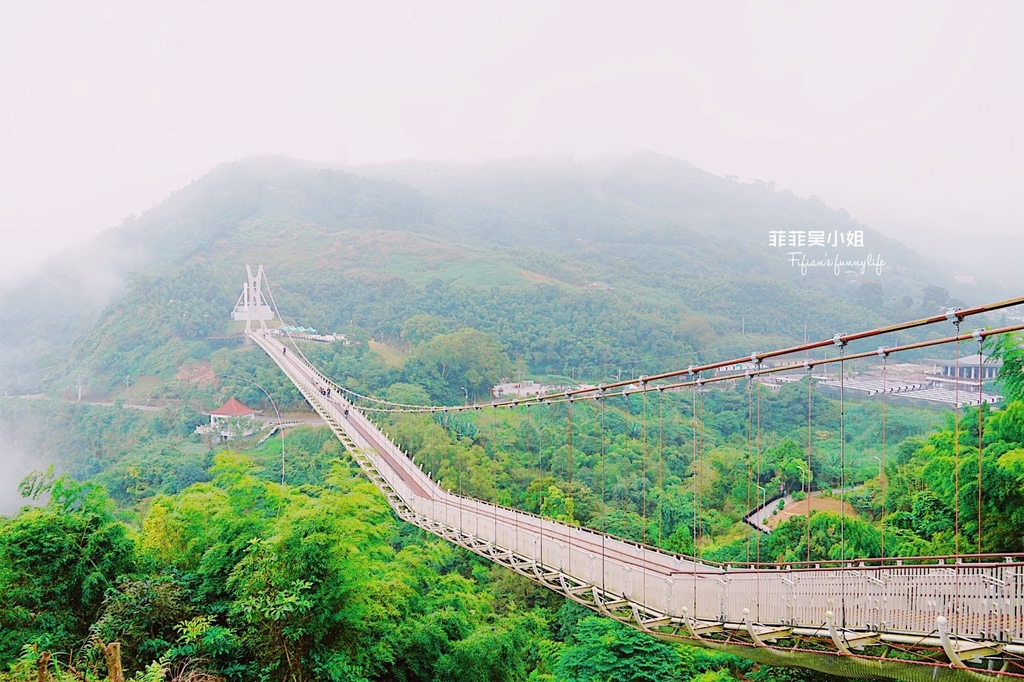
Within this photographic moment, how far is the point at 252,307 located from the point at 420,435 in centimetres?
2380

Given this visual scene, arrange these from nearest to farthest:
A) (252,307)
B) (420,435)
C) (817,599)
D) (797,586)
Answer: (817,599) → (797,586) → (420,435) → (252,307)

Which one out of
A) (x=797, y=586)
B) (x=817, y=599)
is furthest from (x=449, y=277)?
(x=817, y=599)

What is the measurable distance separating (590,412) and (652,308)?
1593cm

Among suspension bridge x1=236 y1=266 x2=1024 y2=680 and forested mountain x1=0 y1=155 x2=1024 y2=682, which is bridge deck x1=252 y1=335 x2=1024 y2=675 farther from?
forested mountain x1=0 y1=155 x2=1024 y2=682

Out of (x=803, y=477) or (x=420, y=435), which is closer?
(x=803, y=477)

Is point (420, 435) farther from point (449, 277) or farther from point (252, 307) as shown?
point (449, 277)

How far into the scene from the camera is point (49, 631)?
25.4ft

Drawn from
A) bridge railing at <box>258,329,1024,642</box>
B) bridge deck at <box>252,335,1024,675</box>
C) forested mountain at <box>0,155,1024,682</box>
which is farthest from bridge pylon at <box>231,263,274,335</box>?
bridge railing at <box>258,329,1024,642</box>

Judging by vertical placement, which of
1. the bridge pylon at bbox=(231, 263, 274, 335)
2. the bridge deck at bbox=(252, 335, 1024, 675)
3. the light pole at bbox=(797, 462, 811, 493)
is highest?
the bridge pylon at bbox=(231, 263, 274, 335)

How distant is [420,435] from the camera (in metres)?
19.6

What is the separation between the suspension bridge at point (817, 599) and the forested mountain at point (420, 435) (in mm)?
680

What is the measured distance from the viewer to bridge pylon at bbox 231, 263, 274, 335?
127 ft

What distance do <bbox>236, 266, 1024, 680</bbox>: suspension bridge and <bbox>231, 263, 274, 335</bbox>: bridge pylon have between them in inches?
1276

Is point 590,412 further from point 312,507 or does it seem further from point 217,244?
point 217,244
